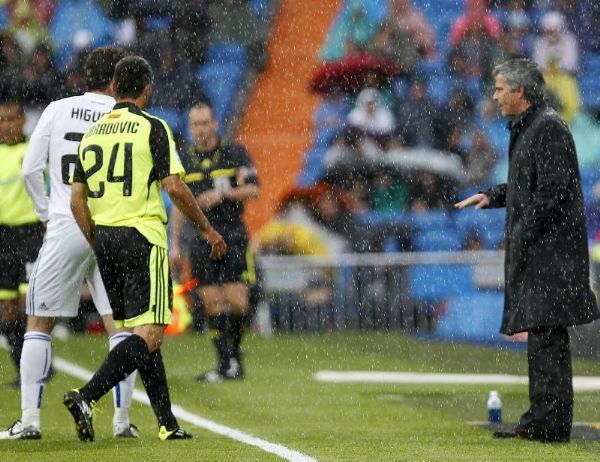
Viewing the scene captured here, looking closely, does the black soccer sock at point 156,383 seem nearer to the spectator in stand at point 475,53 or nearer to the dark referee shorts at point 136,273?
the dark referee shorts at point 136,273

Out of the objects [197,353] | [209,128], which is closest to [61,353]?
[197,353]

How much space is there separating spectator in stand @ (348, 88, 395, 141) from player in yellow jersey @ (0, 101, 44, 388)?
802cm

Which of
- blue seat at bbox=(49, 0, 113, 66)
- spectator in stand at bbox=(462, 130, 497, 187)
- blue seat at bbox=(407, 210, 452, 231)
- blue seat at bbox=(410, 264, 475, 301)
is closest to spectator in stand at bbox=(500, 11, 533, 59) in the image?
spectator in stand at bbox=(462, 130, 497, 187)

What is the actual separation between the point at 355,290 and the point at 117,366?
9304mm

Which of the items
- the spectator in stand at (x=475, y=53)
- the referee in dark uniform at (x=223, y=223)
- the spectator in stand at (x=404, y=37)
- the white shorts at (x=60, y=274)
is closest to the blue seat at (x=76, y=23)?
the spectator in stand at (x=404, y=37)

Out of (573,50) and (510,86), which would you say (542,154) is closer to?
(510,86)

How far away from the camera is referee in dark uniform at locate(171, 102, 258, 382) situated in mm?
11891

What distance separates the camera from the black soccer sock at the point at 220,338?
11.8 metres

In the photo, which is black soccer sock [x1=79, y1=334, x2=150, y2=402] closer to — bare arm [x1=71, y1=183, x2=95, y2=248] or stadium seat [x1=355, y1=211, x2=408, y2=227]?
bare arm [x1=71, y1=183, x2=95, y2=248]

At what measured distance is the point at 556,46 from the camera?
767 inches

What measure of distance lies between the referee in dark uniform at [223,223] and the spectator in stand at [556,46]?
8.34m

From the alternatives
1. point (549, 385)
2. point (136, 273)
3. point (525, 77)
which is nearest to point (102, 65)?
point (136, 273)

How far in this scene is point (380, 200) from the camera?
1812cm

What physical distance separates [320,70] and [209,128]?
8386 millimetres
